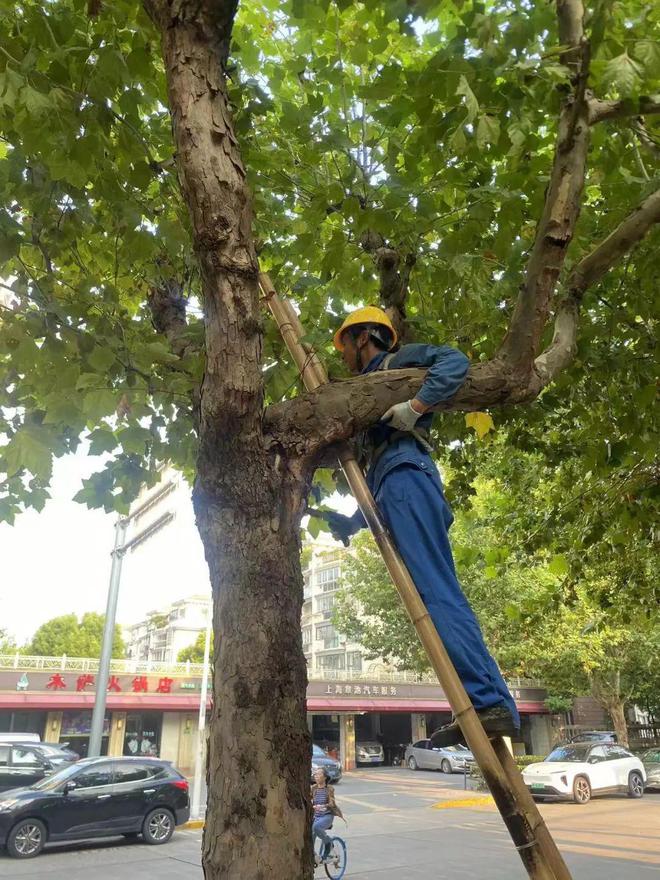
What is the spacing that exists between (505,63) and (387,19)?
733 mm

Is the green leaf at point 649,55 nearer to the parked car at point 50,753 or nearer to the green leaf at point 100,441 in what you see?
the green leaf at point 100,441

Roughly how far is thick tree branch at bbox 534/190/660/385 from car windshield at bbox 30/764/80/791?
40.9 ft

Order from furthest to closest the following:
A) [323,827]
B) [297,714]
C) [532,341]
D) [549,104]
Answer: [323,827], [549,104], [532,341], [297,714]

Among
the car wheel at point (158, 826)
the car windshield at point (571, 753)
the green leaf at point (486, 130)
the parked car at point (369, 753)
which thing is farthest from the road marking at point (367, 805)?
the green leaf at point (486, 130)

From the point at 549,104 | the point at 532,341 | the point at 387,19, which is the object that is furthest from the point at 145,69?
the point at 532,341

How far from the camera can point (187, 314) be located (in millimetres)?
4754

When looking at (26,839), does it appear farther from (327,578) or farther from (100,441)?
(327,578)

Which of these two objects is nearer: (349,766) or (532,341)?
(532,341)

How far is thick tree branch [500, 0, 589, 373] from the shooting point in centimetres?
274

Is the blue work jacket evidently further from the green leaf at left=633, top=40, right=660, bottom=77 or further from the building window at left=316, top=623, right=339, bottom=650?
the building window at left=316, top=623, right=339, bottom=650

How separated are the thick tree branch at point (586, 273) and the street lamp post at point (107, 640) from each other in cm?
1275

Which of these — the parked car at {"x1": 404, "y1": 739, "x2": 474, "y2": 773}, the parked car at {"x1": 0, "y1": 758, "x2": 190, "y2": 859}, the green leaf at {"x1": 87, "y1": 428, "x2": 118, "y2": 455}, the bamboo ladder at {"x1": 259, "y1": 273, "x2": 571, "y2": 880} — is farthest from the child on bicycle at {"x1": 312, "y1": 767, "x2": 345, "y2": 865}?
the parked car at {"x1": 404, "y1": 739, "x2": 474, "y2": 773}

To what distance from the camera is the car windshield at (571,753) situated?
1983 cm

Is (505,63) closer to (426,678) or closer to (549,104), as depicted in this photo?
(549,104)
